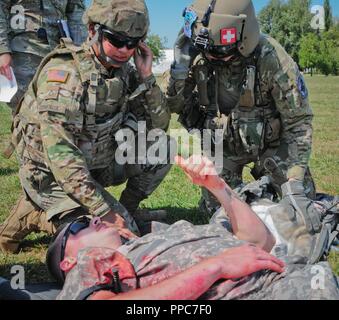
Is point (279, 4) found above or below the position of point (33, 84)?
above

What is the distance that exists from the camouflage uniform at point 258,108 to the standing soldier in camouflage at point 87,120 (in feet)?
1.42

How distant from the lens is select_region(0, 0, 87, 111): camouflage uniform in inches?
181

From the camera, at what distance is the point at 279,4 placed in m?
46.6

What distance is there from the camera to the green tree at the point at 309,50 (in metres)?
48.0

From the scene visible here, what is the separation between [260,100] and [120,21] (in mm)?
1456

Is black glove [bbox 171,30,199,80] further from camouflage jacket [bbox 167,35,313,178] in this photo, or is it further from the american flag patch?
the american flag patch

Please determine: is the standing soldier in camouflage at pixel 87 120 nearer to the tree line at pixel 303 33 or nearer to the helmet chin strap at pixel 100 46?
the helmet chin strap at pixel 100 46

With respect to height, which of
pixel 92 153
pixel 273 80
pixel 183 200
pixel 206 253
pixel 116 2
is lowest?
pixel 183 200

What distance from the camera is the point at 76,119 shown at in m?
3.72

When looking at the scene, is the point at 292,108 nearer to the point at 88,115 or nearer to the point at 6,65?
the point at 88,115

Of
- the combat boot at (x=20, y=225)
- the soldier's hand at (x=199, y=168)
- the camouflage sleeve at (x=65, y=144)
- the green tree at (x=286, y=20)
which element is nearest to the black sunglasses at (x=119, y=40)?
the camouflage sleeve at (x=65, y=144)
